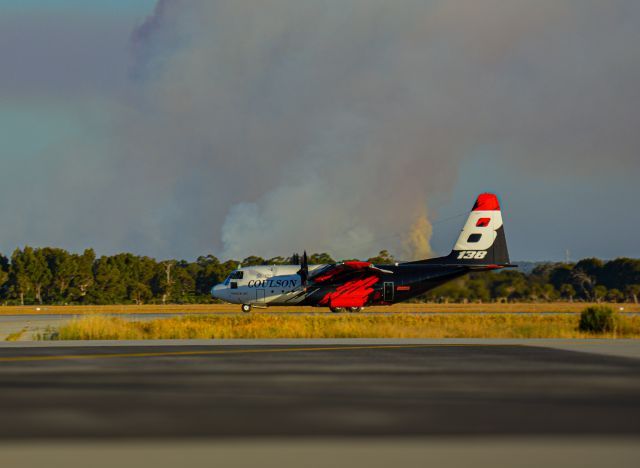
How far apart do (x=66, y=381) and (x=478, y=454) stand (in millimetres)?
11182

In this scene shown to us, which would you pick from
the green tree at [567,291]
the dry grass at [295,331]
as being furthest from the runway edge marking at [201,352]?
the green tree at [567,291]

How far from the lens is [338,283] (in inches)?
2295

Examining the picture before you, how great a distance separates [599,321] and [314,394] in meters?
25.1

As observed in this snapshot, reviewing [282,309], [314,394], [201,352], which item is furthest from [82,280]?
[314,394]

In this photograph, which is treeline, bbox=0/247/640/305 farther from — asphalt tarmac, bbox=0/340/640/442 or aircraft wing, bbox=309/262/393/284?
asphalt tarmac, bbox=0/340/640/442

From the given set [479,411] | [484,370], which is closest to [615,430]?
[479,411]

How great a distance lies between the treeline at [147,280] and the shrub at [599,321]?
5026 centimetres

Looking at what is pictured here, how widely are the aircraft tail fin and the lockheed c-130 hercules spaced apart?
25 cm

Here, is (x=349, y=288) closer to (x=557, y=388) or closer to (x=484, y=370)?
(x=484, y=370)

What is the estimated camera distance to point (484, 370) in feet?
71.5

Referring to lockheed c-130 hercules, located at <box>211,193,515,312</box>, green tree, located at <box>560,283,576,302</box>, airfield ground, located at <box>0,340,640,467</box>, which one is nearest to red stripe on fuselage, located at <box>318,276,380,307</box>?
lockheed c-130 hercules, located at <box>211,193,515,312</box>

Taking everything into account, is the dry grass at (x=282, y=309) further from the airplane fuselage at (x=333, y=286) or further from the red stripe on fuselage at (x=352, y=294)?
the red stripe on fuselage at (x=352, y=294)

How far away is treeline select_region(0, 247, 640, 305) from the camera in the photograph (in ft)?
315

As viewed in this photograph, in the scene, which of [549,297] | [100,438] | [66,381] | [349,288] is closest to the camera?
[100,438]
